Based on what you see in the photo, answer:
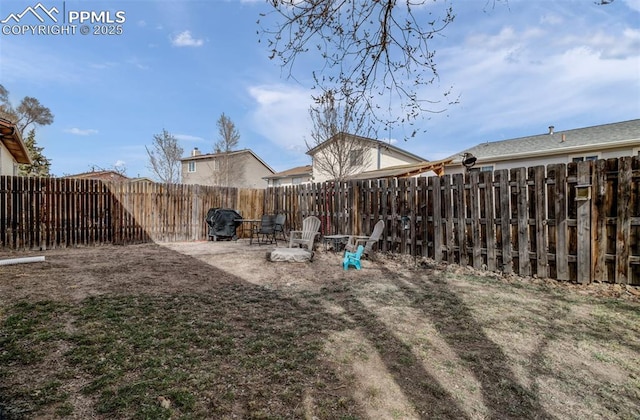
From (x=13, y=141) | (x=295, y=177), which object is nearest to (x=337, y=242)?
(x=13, y=141)

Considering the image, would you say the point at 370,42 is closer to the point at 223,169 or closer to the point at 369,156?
the point at 369,156

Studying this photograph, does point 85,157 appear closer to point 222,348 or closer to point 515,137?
point 222,348

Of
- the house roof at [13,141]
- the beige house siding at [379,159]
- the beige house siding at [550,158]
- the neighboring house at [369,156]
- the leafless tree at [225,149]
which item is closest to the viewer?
the house roof at [13,141]

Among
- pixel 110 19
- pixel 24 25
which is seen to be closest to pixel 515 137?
pixel 110 19

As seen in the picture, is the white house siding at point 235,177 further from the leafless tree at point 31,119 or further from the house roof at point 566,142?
the house roof at point 566,142

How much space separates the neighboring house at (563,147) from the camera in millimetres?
11359

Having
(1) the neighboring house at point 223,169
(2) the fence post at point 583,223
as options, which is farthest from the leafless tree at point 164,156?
(2) the fence post at point 583,223

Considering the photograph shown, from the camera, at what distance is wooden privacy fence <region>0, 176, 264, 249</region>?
7.62 metres

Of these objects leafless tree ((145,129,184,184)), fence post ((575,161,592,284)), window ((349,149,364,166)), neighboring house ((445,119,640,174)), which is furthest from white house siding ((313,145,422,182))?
leafless tree ((145,129,184,184))

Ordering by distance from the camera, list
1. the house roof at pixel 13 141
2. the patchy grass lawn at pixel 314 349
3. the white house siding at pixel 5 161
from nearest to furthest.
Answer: the patchy grass lawn at pixel 314 349 < the house roof at pixel 13 141 < the white house siding at pixel 5 161

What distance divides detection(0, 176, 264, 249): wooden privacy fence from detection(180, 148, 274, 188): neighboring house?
17298 mm

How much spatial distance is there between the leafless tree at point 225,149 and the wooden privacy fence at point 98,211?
17204 mm

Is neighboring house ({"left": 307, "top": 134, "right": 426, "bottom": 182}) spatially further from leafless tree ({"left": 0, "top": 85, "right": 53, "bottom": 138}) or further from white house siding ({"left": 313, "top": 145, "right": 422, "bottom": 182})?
leafless tree ({"left": 0, "top": 85, "right": 53, "bottom": 138})

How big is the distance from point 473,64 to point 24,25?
9225mm
